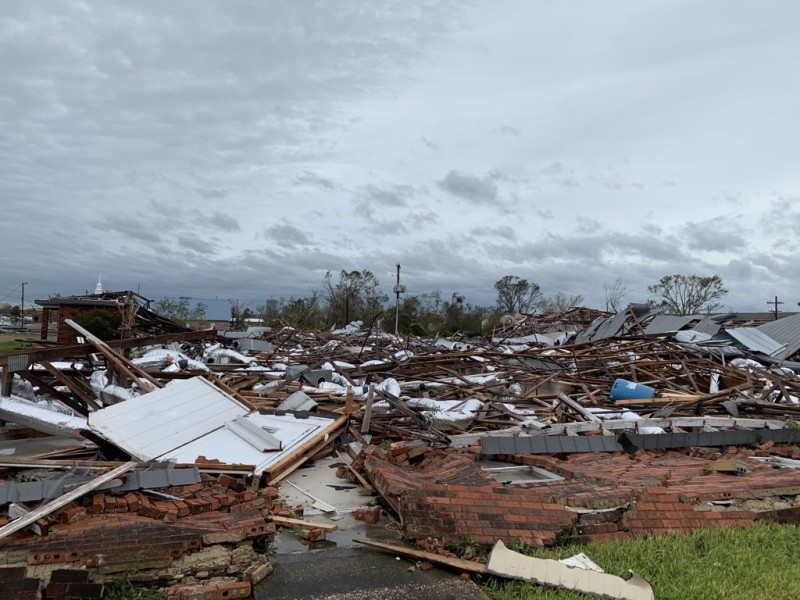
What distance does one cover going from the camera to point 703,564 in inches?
187

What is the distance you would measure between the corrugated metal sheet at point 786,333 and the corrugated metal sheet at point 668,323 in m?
2.30

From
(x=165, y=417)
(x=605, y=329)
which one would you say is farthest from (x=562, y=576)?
(x=605, y=329)

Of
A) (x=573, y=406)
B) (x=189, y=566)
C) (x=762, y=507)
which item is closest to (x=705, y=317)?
(x=573, y=406)

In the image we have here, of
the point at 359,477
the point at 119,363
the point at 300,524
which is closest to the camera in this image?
the point at 300,524

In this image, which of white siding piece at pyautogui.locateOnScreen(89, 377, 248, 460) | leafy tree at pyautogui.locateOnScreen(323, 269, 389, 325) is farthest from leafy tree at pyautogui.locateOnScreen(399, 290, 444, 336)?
white siding piece at pyautogui.locateOnScreen(89, 377, 248, 460)

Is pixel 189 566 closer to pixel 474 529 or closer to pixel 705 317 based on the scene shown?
pixel 474 529

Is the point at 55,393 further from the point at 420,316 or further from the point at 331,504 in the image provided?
the point at 420,316

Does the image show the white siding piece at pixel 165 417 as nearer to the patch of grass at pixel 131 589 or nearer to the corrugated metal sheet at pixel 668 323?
the patch of grass at pixel 131 589

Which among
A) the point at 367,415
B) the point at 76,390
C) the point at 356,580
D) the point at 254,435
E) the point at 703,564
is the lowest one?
the point at 356,580

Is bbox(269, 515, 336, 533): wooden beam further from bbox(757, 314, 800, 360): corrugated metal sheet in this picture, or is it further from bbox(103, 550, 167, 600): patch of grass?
bbox(757, 314, 800, 360): corrugated metal sheet

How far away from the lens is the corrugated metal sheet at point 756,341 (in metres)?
17.5

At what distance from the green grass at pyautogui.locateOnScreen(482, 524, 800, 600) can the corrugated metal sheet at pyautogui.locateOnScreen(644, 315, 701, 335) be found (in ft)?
55.1

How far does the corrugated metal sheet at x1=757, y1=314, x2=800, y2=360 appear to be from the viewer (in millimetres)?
17500

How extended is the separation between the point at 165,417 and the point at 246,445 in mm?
1137
